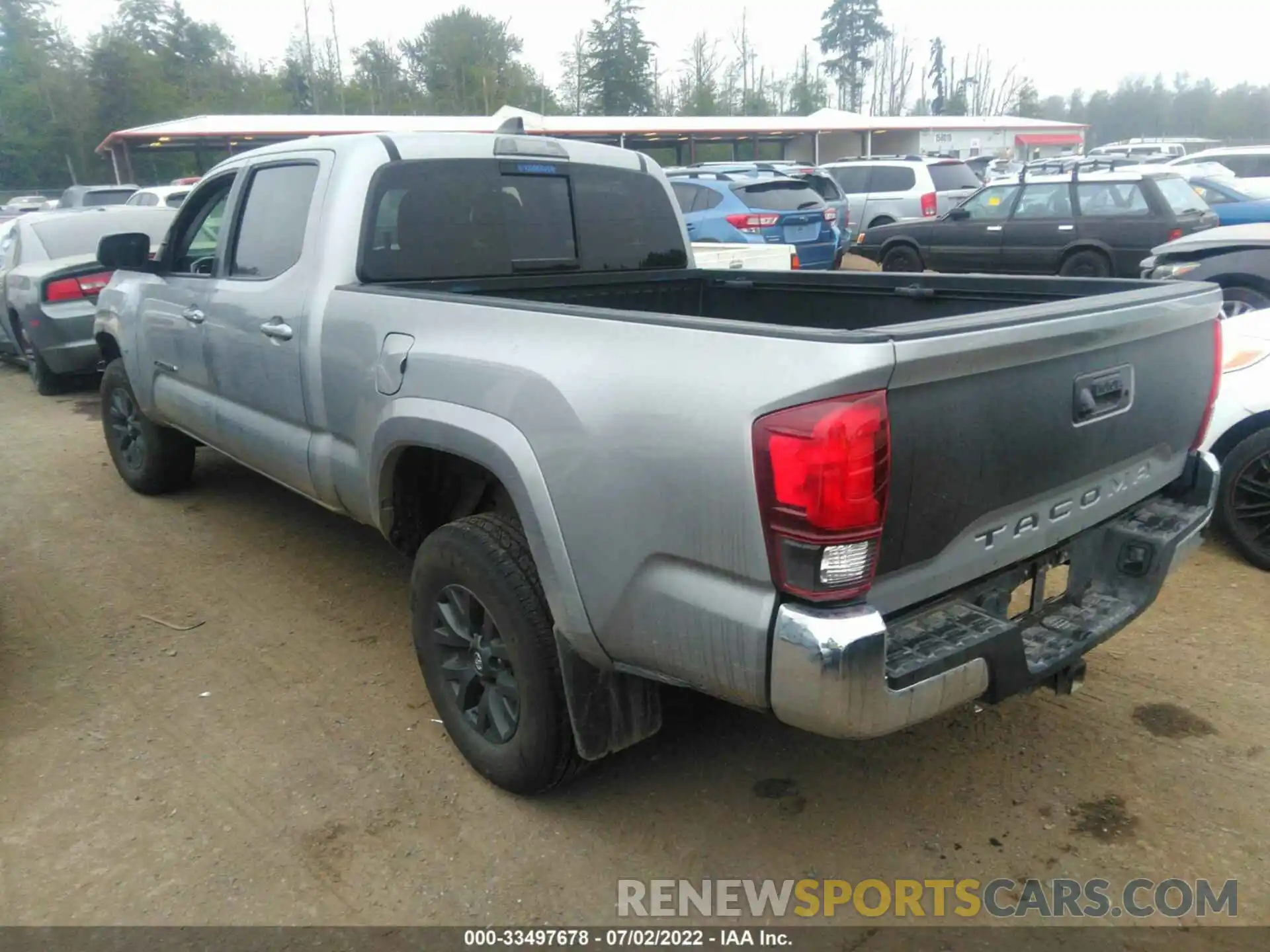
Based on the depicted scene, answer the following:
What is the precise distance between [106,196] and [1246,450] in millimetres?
22676

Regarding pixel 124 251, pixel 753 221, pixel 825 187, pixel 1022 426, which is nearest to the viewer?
pixel 1022 426

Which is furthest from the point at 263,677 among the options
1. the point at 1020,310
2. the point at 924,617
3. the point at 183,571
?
the point at 1020,310

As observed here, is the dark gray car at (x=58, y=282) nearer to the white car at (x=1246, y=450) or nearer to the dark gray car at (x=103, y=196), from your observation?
the white car at (x=1246, y=450)

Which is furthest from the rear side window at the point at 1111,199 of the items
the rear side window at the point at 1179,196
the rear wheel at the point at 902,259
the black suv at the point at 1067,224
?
the rear wheel at the point at 902,259

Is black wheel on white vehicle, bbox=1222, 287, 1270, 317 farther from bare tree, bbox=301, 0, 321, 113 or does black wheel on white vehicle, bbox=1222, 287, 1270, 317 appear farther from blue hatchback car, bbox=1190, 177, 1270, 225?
bare tree, bbox=301, 0, 321, 113

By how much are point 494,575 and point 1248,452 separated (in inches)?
141

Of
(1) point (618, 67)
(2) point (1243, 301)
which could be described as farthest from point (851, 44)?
(2) point (1243, 301)

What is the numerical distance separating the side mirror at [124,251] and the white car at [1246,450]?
17.0 ft

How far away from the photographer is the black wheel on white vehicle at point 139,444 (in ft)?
18.6

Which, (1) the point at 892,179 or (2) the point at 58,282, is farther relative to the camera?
(1) the point at 892,179

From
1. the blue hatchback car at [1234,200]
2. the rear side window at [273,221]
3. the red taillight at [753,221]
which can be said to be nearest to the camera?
the rear side window at [273,221]

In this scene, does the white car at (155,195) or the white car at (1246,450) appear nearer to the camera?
the white car at (1246,450)

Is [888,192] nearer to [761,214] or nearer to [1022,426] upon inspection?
[761,214]

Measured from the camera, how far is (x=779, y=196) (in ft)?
43.7
